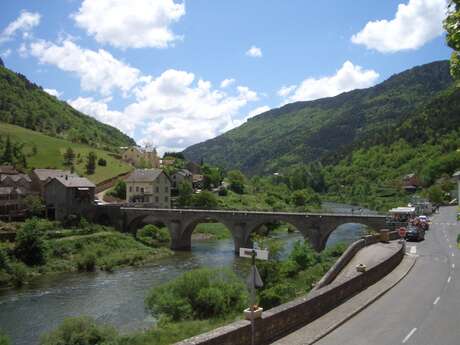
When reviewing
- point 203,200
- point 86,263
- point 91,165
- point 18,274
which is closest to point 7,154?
point 91,165

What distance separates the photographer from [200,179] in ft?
436

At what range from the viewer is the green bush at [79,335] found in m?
Result: 24.4

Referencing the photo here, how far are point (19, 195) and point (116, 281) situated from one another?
3501 centimetres

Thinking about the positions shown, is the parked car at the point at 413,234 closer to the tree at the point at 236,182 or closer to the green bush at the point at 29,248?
the green bush at the point at 29,248

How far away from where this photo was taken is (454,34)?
31.2 ft

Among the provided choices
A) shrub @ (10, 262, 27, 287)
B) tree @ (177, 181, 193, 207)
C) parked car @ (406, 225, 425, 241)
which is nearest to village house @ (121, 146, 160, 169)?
tree @ (177, 181, 193, 207)

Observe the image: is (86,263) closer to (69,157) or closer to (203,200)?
(203,200)

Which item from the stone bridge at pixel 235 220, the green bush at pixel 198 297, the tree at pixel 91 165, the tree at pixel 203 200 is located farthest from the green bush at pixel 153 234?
the green bush at pixel 198 297

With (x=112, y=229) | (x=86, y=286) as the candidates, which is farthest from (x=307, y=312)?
(x=112, y=229)

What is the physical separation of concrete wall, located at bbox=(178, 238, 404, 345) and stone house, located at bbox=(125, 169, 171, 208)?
249 ft

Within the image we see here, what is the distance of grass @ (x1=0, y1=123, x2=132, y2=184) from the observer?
115 meters

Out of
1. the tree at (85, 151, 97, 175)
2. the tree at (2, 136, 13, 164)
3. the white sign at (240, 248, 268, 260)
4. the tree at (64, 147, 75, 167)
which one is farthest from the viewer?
the tree at (64, 147, 75, 167)

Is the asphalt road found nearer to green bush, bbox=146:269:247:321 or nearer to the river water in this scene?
green bush, bbox=146:269:247:321

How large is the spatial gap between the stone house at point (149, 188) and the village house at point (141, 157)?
43.7m
